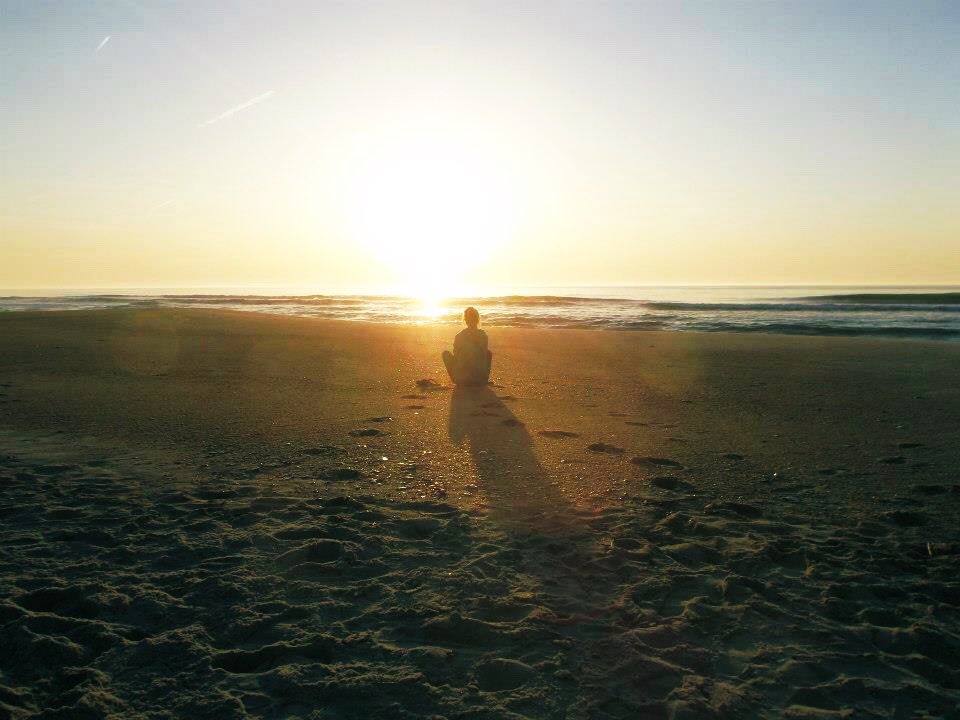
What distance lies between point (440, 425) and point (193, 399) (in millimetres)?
3186

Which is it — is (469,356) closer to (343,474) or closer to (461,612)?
(343,474)

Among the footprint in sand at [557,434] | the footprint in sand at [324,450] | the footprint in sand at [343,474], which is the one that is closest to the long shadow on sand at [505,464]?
the footprint in sand at [557,434]

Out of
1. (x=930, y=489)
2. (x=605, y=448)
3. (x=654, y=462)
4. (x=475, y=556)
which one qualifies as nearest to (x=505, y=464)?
(x=605, y=448)

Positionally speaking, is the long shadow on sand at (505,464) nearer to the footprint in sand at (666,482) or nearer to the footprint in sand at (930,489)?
the footprint in sand at (666,482)

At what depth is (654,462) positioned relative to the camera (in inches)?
213

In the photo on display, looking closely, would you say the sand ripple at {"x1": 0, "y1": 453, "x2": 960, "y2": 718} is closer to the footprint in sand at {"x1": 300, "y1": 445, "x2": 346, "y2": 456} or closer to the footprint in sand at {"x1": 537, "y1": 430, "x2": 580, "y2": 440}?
the footprint in sand at {"x1": 300, "y1": 445, "x2": 346, "y2": 456}

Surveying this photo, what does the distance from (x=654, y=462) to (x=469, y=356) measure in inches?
139

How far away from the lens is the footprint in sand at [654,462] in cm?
532

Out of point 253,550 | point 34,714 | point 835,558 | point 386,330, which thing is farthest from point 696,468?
point 386,330

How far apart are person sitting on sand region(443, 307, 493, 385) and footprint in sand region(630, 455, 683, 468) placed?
11.1ft

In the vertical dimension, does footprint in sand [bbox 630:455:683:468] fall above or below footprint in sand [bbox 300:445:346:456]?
below

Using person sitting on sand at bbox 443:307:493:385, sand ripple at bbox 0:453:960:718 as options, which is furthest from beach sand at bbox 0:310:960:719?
person sitting on sand at bbox 443:307:493:385

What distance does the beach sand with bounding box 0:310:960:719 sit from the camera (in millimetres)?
2492

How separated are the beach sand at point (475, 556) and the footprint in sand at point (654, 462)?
30 millimetres
